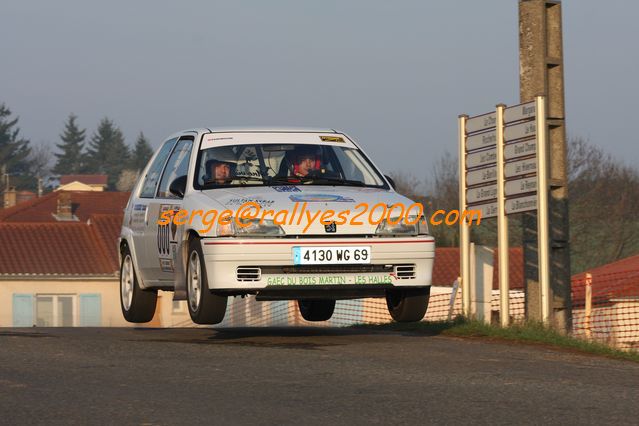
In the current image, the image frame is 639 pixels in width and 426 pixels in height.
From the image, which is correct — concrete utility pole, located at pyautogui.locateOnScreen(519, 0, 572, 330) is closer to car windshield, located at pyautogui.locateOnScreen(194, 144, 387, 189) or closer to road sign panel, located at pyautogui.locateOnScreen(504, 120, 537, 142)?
road sign panel, located at pyautogui.locateOnScreen(504, 120, 537, 142)

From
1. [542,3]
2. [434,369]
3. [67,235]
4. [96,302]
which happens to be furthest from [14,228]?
[434,369]

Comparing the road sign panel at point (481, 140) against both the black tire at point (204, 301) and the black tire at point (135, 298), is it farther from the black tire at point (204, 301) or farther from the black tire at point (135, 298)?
the black tire at point (204, 301)

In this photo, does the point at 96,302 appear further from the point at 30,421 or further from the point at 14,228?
the point at 30,421

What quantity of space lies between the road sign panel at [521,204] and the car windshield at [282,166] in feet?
6.09

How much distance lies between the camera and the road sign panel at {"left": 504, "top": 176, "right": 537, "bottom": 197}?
13502 millimetres

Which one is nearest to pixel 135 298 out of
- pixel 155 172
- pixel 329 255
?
pixel 155 172

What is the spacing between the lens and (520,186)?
45.0 feet

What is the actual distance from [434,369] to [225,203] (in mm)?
2527

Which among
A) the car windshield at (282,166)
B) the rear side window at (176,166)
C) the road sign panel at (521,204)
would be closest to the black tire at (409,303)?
the car windshield at (282,166)

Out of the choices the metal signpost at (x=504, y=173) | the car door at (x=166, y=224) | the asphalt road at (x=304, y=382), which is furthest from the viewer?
the metal signpost at (x=504, y=173)

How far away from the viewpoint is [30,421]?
23.0ft

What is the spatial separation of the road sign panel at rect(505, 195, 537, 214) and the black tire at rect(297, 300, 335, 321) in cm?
222

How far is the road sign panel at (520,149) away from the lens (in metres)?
13.5

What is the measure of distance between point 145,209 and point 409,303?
2.88 m
